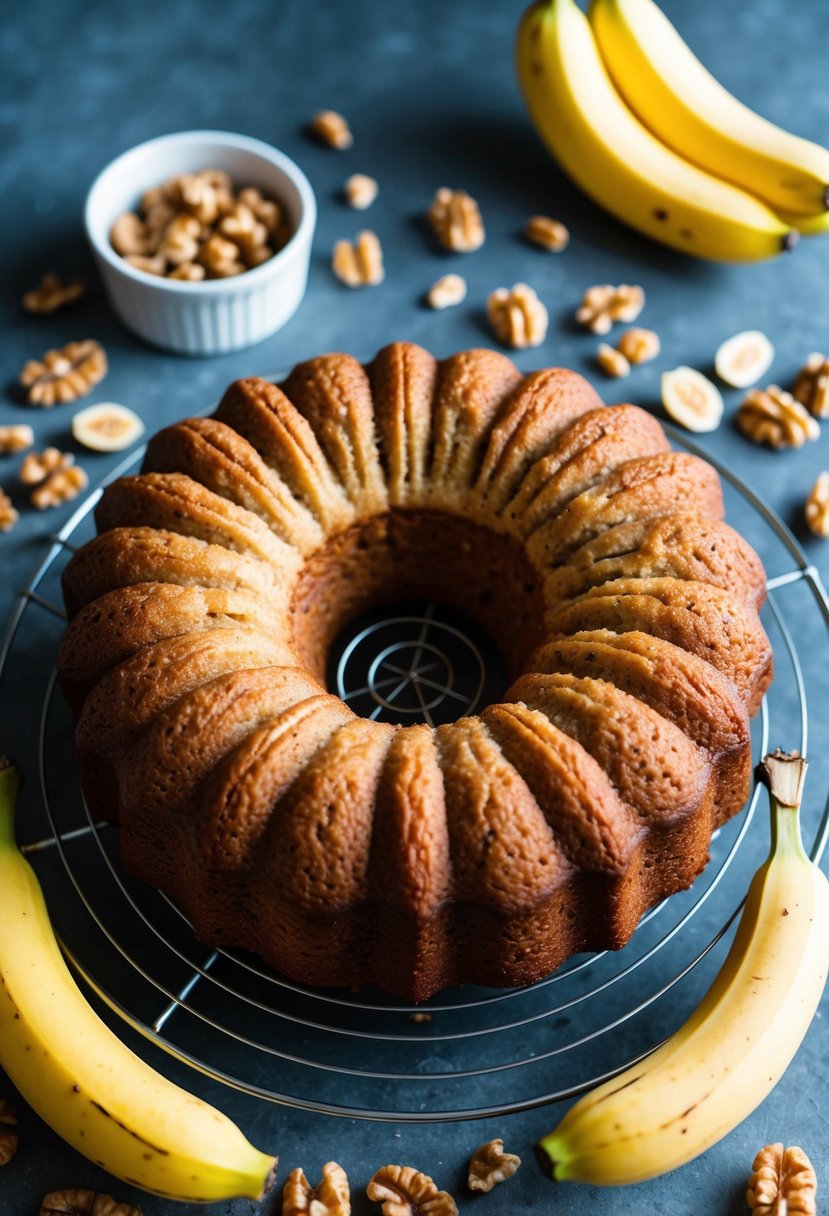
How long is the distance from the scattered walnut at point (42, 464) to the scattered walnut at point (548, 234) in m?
1.95

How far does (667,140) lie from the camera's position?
5031 mm

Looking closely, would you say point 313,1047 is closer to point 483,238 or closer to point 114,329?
point 114,329

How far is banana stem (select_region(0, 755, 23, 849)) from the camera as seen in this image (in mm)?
3371

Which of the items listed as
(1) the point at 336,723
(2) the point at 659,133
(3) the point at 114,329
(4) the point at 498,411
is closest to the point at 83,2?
(3) the point at 114,329

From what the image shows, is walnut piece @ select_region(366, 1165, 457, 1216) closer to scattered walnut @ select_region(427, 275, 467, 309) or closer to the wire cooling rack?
the wire cooling rack

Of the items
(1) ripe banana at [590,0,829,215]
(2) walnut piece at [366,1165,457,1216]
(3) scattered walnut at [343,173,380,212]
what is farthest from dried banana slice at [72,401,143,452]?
(2) walnut piece at [366,1165,457,1216]

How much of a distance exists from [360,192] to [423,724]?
2.60m

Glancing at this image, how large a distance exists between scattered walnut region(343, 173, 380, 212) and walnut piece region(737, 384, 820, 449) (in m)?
1.68

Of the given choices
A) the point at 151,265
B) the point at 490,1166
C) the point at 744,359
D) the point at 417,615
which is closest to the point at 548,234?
the point at 744,359

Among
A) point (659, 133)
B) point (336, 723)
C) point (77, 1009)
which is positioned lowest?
point (77, 1009)

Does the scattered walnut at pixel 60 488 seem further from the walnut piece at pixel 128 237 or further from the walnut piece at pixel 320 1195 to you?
the walnut piece at pixel 320 1195

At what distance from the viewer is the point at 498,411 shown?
12.5 feet

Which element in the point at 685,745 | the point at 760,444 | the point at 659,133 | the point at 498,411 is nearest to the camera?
the point at 685,745

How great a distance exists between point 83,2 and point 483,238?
2063 mm
